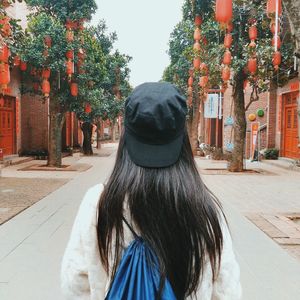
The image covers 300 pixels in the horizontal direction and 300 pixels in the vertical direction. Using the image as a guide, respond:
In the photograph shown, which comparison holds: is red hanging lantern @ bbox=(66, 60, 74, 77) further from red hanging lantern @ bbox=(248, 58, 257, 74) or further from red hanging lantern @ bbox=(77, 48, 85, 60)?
red hanging lantern @ bbox=(248, 58, 257, 74)

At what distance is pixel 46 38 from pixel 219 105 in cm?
1210

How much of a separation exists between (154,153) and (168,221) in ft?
0.81

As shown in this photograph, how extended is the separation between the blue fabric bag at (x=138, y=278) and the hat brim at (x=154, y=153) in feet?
0.96

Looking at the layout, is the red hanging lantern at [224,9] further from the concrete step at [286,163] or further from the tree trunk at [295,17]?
the concrete step at [286,163]

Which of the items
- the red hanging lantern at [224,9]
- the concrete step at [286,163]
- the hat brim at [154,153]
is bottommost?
the concrete step at [286,163]

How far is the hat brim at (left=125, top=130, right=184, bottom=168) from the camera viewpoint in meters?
1.67

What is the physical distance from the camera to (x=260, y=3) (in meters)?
13.0

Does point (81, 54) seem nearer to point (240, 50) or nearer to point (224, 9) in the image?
point (240, 50)

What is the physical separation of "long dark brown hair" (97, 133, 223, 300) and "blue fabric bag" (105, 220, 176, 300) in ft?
0.16

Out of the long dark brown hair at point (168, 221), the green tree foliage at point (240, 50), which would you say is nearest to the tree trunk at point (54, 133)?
the green tree foliage at point (240, 50)

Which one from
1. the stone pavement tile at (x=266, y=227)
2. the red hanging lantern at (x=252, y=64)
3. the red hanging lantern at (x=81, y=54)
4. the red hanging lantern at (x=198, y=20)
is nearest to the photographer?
the stone pavement tile at (x=266, y=227)

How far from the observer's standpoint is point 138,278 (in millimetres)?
1552

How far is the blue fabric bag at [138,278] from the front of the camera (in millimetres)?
1538

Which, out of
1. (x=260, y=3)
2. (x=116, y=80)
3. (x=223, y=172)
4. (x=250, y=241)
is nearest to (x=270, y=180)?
(x=223, y=172)
